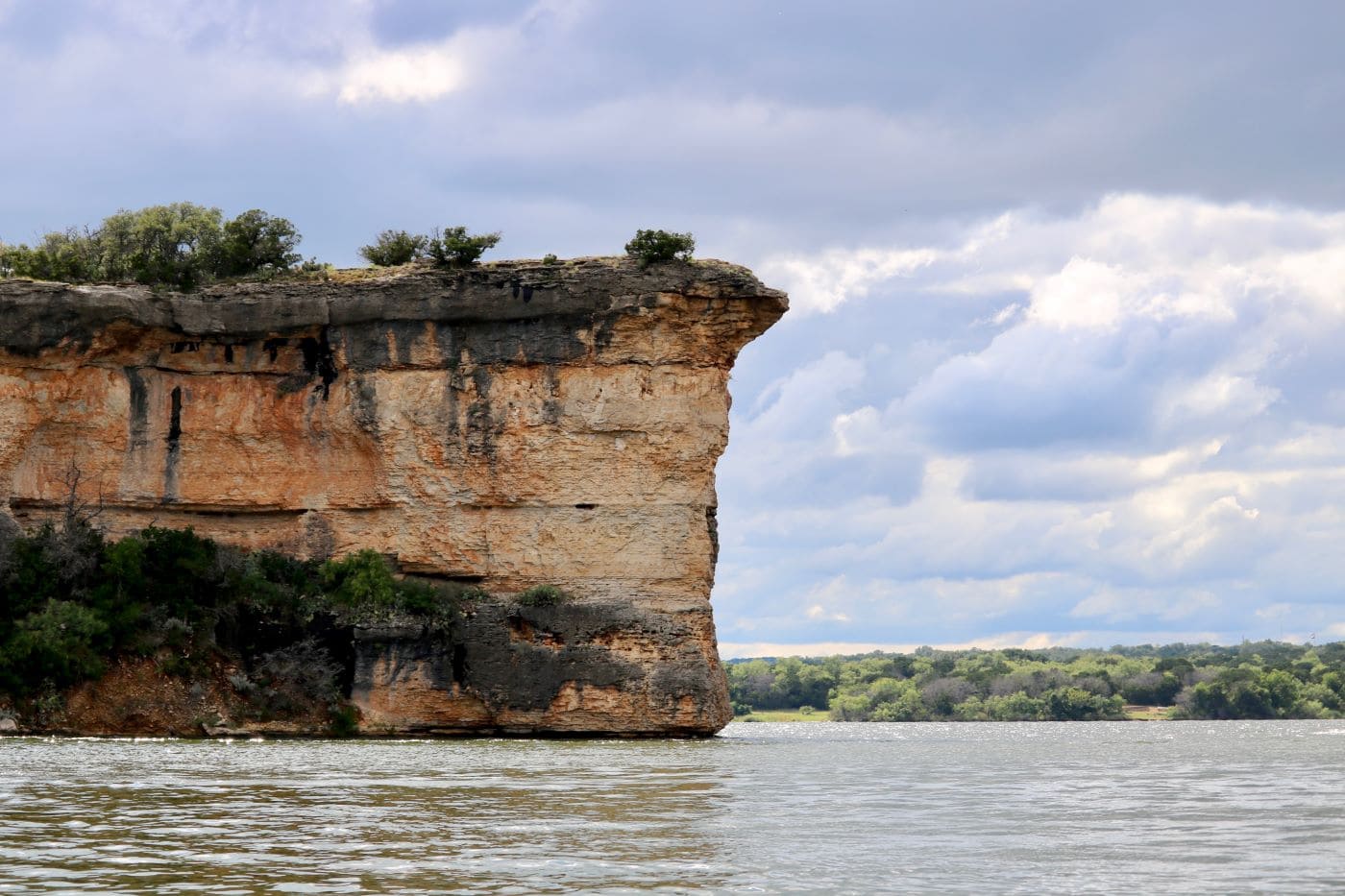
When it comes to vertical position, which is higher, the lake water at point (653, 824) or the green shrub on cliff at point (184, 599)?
the green shrub on cliff at point (184, 599)

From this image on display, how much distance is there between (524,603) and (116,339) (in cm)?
1140

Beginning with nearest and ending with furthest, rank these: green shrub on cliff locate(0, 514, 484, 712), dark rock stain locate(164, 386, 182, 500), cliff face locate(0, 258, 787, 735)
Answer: green shrub on cliff locate(0, 514, 484, 712)
cliff face locate(0, 258, 787, 735)
dark rock stain locate(164, 386, 182, 500)

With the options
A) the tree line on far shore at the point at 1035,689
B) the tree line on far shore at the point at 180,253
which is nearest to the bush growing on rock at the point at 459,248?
the tree line on far shore at the point at 180,253

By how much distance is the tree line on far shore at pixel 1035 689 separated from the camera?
69812 mm

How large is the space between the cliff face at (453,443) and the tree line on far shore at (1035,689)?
35.5 m

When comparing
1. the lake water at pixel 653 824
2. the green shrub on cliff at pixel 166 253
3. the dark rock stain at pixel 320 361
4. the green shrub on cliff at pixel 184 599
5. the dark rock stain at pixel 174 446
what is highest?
the green shrub on cliff at pixel 166 253

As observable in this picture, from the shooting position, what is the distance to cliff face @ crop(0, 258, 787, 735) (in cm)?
A: 3619

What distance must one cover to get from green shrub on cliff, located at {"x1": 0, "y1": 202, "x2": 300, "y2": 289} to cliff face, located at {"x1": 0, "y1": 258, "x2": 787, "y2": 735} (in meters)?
2.51

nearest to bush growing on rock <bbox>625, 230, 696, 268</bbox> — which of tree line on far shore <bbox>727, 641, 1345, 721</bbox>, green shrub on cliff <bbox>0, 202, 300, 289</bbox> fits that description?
green shrub on cliff <bbox>0, 202, 300, 289</bbox>

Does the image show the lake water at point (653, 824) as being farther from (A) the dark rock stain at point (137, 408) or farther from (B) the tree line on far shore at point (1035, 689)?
(B) the tree line on far shore at point (1035, 689)

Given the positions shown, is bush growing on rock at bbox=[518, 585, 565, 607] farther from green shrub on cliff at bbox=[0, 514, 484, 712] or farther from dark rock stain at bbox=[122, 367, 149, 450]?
dark rock stain at bbox=[122, 367, 149, 450]

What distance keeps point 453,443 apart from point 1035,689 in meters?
46.9

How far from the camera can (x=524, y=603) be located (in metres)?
36.9

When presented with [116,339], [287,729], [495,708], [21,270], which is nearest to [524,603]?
[495,708]
